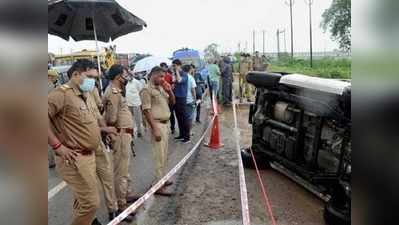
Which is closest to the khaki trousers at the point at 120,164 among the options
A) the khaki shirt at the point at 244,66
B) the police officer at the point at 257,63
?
the khaki shirt at the point at 244,66

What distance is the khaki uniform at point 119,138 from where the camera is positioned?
16.3 ft

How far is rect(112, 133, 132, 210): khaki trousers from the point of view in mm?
4992

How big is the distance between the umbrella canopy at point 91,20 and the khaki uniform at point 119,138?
8.36 ft

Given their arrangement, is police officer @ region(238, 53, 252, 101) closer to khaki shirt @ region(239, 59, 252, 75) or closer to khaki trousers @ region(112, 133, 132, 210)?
khaki shirt @ region(239, 59, 252, 75)

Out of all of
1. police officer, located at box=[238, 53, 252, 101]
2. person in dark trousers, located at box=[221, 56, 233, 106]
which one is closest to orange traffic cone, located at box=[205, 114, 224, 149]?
person in dark trousers, located at box=[221, 56, 233, 106]

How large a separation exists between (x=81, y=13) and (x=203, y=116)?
774 centimetres

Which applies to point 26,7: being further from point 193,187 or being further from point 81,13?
point 81,13

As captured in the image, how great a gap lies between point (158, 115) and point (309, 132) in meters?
1.97

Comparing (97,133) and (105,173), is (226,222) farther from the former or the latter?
(97,133)

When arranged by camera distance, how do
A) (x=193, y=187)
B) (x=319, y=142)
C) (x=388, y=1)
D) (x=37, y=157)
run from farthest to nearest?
(x=193, y=187) < (x=319, y=142) < (x=37, y=157) < (x=388, y=1)

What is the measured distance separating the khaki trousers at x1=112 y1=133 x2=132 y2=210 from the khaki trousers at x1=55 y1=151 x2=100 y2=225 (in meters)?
1.36

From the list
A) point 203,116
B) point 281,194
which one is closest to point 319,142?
point 281,194

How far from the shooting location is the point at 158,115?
5.95 metres

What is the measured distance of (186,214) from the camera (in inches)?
199
